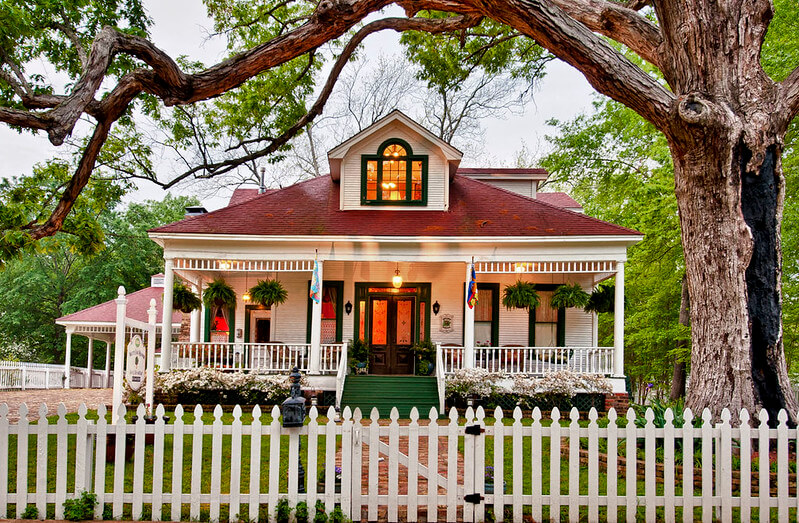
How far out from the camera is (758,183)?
26.6 ft

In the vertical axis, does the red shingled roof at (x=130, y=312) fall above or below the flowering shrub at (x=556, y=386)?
above

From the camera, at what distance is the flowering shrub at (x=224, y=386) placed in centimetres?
1439

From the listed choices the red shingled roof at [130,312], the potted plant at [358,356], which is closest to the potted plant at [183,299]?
the potted plant at [358,356]

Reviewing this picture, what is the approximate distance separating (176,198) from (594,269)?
34635 mm

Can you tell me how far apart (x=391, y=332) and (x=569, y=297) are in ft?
16.3

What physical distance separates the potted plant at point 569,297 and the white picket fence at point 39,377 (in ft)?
64.5

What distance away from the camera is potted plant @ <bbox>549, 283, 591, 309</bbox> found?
15.8 m

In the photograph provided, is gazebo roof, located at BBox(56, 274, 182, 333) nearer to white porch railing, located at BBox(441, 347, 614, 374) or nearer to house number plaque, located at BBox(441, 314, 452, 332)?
house number plaque, located at BBox(441, 314, 452, 332)

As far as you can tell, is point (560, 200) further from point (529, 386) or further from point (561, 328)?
point (529, 386)

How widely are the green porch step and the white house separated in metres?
0.71

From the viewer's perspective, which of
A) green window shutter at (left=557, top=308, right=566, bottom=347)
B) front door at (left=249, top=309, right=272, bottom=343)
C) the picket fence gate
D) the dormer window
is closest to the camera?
the picket fence gate

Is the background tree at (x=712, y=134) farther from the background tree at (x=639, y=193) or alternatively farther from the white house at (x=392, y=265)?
the background tree at (x=639, y=193)

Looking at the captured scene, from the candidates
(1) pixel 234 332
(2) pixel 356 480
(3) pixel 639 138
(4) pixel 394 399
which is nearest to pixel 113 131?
(1) pixel 234 332

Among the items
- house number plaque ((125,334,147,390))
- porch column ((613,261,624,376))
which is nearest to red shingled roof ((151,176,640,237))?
porch column ((613,261,624,376))
